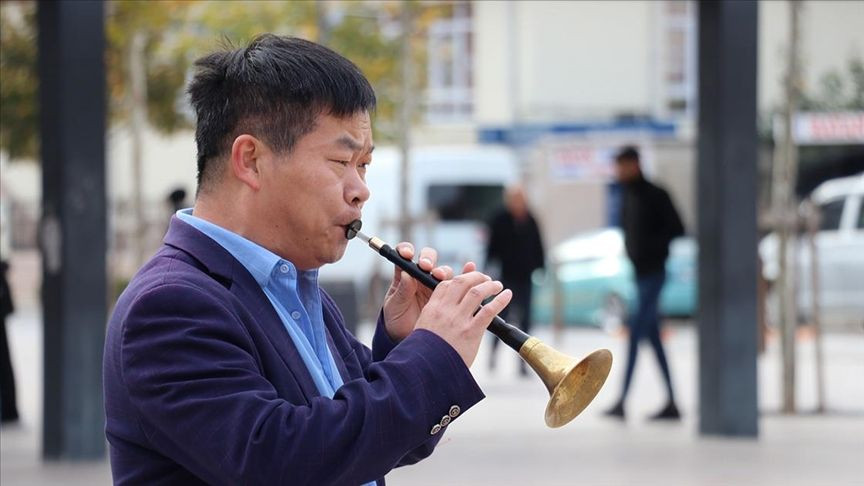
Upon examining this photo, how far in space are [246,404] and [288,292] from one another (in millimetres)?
284

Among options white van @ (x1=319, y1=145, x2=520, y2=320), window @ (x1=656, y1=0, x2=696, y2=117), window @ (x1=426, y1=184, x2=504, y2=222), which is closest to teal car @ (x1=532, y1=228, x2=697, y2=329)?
white van @ (x1=319, y1=145, x2=520, y2=320)

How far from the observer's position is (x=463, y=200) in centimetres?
2450

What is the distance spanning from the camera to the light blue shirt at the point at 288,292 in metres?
2.11

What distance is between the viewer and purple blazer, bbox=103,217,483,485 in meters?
1.90

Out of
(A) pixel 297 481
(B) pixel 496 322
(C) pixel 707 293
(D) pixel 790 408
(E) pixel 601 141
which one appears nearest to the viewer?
(A) pixel 297 481

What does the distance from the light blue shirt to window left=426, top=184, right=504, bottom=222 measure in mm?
22124

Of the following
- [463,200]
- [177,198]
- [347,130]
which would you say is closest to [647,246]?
[177,198]

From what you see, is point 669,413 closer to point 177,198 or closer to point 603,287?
point 177,198

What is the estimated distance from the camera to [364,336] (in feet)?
57.3

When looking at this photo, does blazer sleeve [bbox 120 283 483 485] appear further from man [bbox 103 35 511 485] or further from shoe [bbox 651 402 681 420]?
shoe [bbox 651 402 681 420]

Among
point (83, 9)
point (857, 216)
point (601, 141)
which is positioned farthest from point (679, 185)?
point (83, 9)

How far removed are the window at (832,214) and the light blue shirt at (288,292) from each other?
18.5 meters

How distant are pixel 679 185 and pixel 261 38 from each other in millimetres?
27865

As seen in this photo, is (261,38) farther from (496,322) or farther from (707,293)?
(707,293)
